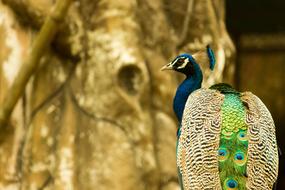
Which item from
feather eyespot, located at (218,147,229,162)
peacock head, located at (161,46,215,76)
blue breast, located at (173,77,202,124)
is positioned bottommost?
feather eyespot, located at (218,147,229,162)

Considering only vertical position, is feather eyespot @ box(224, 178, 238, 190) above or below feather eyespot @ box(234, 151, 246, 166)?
below

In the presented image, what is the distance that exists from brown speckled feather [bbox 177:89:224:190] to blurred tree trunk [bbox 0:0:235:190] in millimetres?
1546

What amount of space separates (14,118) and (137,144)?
63 cm

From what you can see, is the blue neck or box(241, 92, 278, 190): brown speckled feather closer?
box(241, 92, 278, 190): brown speckled feather

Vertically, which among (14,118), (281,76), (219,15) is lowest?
(281,76)

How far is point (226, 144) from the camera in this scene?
12.1ft

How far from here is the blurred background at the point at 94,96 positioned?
537 cm

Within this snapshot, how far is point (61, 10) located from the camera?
514 cm

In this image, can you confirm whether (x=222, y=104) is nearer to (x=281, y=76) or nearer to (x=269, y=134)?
(x=269, y=134)

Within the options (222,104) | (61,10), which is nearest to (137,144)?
(61,10)

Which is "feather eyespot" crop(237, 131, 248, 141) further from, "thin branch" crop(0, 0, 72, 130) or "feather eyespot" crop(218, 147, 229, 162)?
"thin branch" crop(0, 0, 72, 130)

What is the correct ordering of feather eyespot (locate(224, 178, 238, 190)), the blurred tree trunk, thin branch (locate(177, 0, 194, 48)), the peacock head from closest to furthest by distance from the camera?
1. feather eyespot (locate(224, 178, 238, 190))
2. the peacock head
3. the blurred tree trunk
4. thin branch (locate(177, 0, 194, 48))

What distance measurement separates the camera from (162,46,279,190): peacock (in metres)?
3.65

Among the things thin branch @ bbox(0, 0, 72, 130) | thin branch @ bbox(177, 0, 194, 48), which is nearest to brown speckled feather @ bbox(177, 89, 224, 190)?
thin branch @ bbox(0, 0, 72, 130)
